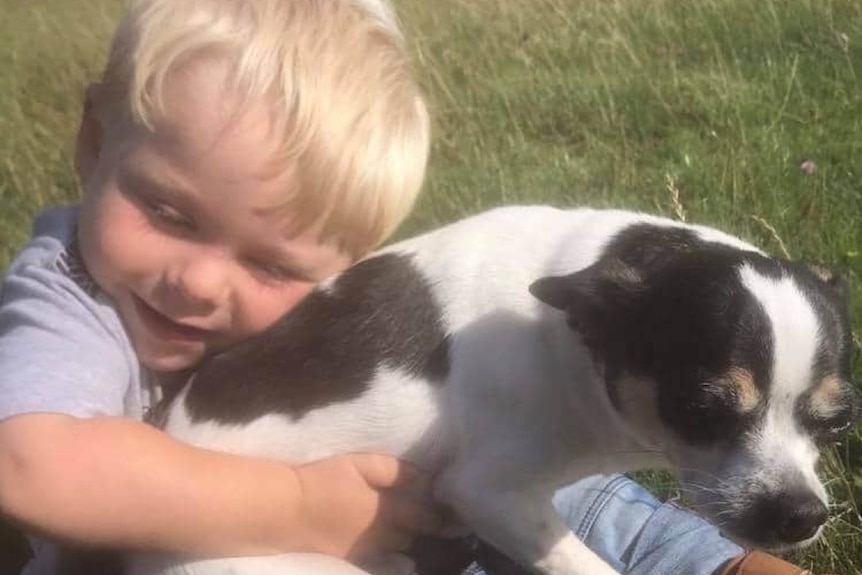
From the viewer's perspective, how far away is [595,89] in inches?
199

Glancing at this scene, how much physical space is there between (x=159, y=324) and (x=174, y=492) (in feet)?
1.14

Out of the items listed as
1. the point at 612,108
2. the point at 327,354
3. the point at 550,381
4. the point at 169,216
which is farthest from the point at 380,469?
the point at 612,108

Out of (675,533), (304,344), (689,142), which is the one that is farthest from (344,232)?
(689,142)

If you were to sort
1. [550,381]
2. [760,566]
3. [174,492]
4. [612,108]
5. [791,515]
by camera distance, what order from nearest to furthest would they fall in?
[174,492], [791,515], [550,381], [760,566], [612,108]

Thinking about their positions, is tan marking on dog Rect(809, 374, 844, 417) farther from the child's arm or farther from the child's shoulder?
the child's shoulder

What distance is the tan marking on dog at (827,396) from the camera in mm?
2240

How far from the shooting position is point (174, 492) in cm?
214

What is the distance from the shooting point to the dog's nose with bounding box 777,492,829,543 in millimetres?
2234

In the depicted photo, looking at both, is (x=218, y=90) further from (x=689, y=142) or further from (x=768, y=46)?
(x=768, y=46)

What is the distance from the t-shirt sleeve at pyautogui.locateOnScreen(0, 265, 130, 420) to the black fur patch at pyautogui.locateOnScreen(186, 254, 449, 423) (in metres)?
0.18

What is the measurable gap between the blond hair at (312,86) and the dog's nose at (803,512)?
34.9 inches

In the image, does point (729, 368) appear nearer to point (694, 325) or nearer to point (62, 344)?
point (694, 325)

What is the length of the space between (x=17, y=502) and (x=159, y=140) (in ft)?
2.10

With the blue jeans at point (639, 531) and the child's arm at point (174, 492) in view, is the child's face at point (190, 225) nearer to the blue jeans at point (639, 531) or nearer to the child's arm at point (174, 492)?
the child's arm at point (174, 492)
